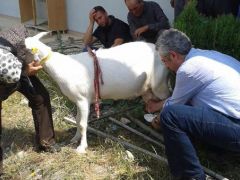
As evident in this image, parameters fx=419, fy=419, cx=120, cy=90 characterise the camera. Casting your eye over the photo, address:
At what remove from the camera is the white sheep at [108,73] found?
14.6 feet

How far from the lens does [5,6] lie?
13.3 m

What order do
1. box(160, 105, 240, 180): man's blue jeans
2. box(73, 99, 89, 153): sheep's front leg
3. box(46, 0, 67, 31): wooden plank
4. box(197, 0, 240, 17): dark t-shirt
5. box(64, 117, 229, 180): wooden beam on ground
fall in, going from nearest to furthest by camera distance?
box(160, 105, 240, 180): man's blue jeans
box(64, 117, 229, 180): wooden beam on ground
box(73, 99, 89, 153): sheep's front leg
box(197, 0, 240, 17): dark t-shirt
box(46, 0, 67, 31): wooden plank

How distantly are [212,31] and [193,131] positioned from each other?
4.67ft

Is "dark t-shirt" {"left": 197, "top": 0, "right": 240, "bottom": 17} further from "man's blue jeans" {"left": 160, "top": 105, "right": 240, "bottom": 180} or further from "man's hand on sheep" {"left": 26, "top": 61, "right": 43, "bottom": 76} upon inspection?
"man's hand on sheep" {"left": 26, "top": 61, "right": 43, "bottom": 76}

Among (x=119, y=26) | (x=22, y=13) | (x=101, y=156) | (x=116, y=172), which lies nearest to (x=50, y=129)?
(x=101, y=156)

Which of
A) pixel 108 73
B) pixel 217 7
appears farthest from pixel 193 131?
pixel 217 7

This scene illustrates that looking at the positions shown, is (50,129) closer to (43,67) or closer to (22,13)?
(43,67)

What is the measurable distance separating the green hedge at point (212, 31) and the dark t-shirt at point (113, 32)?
1.65 metres

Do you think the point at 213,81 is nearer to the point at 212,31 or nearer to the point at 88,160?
the point at 212,31

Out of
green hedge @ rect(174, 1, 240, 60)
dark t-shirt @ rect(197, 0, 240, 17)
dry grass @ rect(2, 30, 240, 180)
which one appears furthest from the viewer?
dark t-shirt @ rect(197, 0, 240, 17)

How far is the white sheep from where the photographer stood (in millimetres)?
4445

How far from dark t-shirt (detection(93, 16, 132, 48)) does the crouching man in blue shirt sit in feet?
8.73

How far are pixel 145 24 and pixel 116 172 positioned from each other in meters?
2.65

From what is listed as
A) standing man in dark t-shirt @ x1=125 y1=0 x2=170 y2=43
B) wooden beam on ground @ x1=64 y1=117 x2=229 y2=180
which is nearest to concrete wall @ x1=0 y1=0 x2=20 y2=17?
Result: standing man in dark t-shirt @ x1=125 y1=0 x2=170 y2=43
